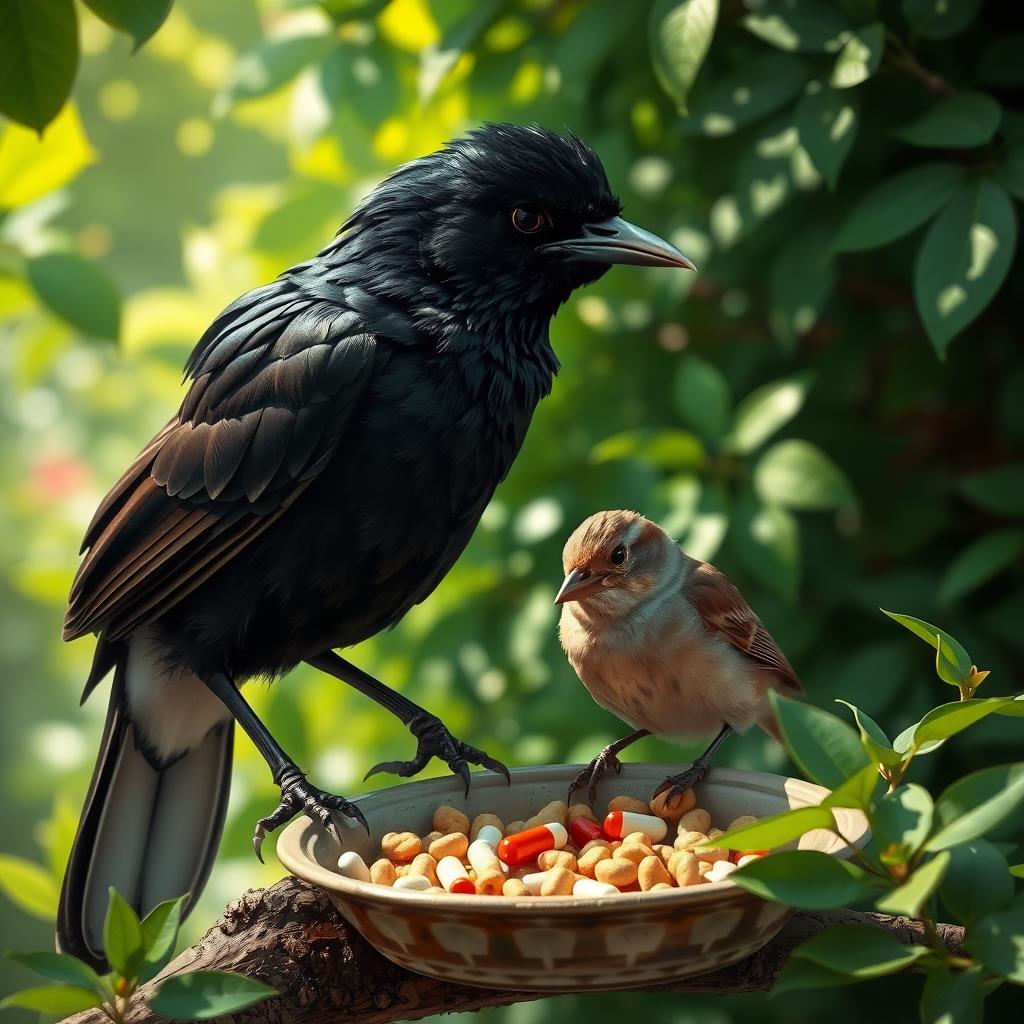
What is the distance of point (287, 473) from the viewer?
2.37 metres

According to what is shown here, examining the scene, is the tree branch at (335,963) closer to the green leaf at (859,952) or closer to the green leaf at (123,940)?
the green leaf at (123,940)


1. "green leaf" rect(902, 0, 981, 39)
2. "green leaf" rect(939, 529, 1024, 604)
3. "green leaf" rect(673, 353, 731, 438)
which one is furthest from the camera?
"green leaf" rect(673, 353, 731, 438)

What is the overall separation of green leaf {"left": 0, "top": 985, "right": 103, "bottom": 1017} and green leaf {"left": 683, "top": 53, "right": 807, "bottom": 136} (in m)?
2.07

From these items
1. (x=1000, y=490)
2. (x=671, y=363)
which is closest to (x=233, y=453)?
(x=671, y=363)

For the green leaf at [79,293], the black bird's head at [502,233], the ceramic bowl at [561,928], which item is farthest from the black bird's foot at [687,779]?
the green leaf at [79,293]

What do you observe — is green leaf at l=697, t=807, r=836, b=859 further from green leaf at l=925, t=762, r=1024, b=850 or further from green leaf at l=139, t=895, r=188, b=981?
green leaf at l=139, t=895, r=188, b=981

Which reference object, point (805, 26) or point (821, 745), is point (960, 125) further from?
point (821, 745)

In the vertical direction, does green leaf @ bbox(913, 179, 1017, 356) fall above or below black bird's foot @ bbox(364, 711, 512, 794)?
above

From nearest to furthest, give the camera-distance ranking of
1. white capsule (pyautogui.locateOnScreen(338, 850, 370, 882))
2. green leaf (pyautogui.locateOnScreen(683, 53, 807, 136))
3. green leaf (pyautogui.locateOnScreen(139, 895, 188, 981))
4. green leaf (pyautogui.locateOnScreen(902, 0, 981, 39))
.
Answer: green leaf (pyautogui.locateOnScreen(139, 895, 188, 981)) → white capsule (pyautogui.locateOnScreen(338, 850, 370, 882)) → green leaf (pyautogui.locateOnScreen(902, 0, 981, 39)) → green leaf (pyautogui.locateOnScreen(683, 53, 807, 136))

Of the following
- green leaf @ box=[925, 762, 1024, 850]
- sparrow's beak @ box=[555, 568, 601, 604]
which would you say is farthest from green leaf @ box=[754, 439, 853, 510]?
green leaf @ box=[925, 762, 1024, 850]

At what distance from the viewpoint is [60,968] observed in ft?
5.16

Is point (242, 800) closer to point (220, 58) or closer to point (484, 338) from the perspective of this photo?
point (484, 338)

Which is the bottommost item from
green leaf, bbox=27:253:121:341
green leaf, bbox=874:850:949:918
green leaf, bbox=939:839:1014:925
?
green leaf, bbox=939:839:1014:925

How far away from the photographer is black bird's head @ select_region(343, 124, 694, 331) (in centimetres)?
242
